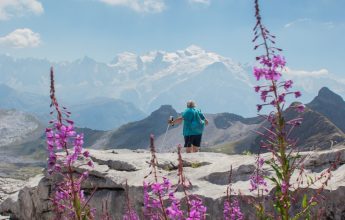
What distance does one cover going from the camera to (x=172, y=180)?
16.7 m

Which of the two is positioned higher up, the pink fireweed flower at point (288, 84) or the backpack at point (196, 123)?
the backpack at point (196, 123)

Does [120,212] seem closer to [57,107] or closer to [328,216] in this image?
[328,216]

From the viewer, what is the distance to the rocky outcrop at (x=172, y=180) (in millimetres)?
12786

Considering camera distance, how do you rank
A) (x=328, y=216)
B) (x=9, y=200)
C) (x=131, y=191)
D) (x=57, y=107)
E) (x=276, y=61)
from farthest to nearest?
(x=9, y=200) < (x=131, y=191) < (x=328, y=216) < (x=276, y=61) < (x=57, y=107)

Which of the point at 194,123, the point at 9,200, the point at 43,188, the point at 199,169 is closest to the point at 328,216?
the point at 199,169

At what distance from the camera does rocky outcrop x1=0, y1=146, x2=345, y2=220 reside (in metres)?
12.8

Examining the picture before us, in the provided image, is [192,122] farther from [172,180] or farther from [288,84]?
[288,84]

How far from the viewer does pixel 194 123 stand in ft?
71.8

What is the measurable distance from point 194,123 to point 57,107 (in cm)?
1736

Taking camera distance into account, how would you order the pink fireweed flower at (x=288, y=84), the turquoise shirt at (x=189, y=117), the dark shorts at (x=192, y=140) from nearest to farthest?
the pink fireweed flower at (x=288, y=84)
the turquoise shirt at (x=189, y=117)
the dark shorts at (x=192, y=140)

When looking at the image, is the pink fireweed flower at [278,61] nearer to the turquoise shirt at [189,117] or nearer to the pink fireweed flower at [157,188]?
the pink fireweed flower at [157,188]

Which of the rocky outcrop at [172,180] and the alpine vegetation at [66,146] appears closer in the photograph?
the alpine vegetation at [66,146]

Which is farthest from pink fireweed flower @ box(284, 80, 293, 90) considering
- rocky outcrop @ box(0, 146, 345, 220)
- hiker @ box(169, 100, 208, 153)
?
hiker @ box(169, 100, 208, 153)

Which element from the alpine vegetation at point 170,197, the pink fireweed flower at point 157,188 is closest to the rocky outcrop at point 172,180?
the alpine vegetation at point 170,197
